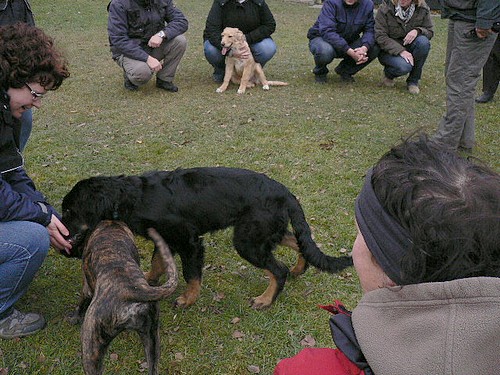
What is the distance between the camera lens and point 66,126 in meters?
→ 6.90

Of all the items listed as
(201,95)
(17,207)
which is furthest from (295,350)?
(201,95)

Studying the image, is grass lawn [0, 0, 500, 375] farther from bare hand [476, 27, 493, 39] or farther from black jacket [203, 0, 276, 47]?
bare hand [476, 27, 493, 39]

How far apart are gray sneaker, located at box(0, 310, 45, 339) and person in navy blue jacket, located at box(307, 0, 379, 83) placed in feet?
22.3

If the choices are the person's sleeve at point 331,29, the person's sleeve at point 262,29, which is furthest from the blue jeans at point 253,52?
the person's sleeve at point 331,29

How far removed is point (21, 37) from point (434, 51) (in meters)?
10.8

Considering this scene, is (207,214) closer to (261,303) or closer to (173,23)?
(261,303)

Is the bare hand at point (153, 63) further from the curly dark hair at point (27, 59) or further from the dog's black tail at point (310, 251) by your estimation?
the dog's black tail at point (310, 251)

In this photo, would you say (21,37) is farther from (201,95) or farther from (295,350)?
(201,95)

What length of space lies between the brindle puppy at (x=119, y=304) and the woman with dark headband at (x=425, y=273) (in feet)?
4.69

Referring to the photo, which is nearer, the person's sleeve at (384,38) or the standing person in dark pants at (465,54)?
the standing person in dark pants at (465,54)

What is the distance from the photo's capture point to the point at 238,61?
8547mm

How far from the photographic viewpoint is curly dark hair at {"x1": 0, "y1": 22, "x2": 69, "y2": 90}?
2.96 meters

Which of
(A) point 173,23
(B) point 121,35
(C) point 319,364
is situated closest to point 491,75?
(A) point 173,23

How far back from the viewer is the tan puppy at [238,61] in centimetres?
848
